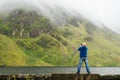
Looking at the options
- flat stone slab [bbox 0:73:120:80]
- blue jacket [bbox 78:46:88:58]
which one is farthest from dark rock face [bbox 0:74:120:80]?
blue jacket [bbox 78:46:88:58]

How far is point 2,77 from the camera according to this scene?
2778 centimetres

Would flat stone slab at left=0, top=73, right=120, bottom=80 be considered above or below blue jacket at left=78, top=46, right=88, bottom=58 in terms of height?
below

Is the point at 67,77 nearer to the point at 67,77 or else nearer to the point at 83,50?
the point at 67,77

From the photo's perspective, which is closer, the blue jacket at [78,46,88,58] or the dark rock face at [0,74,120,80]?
the dark rock face at [0,74,120,80]

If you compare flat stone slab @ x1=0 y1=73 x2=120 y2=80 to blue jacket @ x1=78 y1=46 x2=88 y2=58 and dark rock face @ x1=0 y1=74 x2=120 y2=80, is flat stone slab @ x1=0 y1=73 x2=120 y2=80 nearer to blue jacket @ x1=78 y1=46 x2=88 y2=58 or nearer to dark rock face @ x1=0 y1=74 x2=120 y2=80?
dark rock face @ x1=0 y1=74 x2=120 y2=80

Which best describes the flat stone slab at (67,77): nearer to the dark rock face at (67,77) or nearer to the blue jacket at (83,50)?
the dark rock face at (67,77)

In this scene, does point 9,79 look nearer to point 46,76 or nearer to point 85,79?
point 46,76

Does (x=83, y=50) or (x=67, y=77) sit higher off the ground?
(x=83, y=50)

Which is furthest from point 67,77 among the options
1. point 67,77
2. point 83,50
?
point 83,50

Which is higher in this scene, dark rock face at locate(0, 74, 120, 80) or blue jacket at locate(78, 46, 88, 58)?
blue jacket at locate(78, 46, 88, 58)

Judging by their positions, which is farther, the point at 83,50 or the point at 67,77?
the point at 83,50

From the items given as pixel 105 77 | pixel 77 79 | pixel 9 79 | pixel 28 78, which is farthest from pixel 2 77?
pixel 105 77

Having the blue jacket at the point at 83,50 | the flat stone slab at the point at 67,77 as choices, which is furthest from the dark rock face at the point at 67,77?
the blue jacket at the point at 83,50

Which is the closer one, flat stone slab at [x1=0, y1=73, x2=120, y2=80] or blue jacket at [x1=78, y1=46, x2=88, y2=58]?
flat stone slab at [x1=0, y1=73, x2=120, y2=80]
